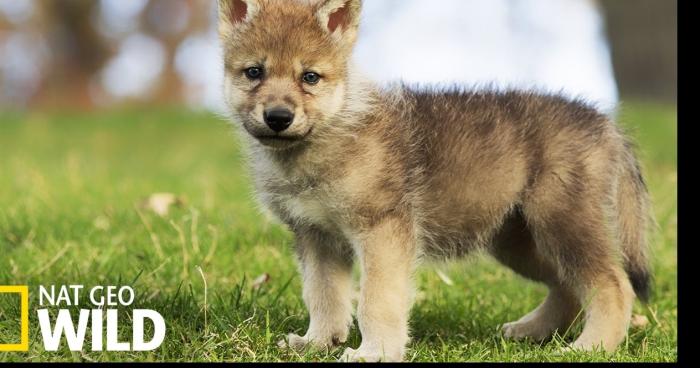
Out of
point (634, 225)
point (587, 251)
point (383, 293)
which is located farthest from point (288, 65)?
point (634, 225)

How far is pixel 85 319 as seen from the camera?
3941 mm

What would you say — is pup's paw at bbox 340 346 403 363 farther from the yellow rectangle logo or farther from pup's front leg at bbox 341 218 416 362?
the yellow rectangle logo

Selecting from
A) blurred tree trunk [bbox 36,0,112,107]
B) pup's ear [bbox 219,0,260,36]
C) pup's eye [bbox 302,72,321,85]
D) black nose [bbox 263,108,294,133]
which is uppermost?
pup's ear [bbox 219,0,260,36]

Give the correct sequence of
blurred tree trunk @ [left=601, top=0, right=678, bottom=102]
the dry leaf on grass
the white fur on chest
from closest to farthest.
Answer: the white fur on chest < the dry leaf on grass < blurred tree trunk @ [left=601, top=0, right=678, bottom=102]

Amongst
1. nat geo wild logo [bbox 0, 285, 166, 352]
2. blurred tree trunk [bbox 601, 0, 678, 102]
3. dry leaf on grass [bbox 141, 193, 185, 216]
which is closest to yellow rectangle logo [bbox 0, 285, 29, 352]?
nat geo wild logo [bbox 0, 285, 166, 352]

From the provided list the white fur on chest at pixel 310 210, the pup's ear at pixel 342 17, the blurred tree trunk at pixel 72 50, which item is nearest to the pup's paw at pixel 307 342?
the white fur on chest at pixel 310 210

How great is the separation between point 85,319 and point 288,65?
1362 mm

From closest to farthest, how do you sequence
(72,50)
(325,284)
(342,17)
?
(342,17) < (325,284) < (72,50)

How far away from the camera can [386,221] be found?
3914mm

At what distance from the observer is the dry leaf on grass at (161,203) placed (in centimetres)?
644

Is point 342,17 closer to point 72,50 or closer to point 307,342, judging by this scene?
point 307,342

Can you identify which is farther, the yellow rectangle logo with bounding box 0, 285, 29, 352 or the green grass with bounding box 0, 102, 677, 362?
the green grass with bounding box 0, 102, 677, 362

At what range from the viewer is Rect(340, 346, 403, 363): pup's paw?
3.75m
